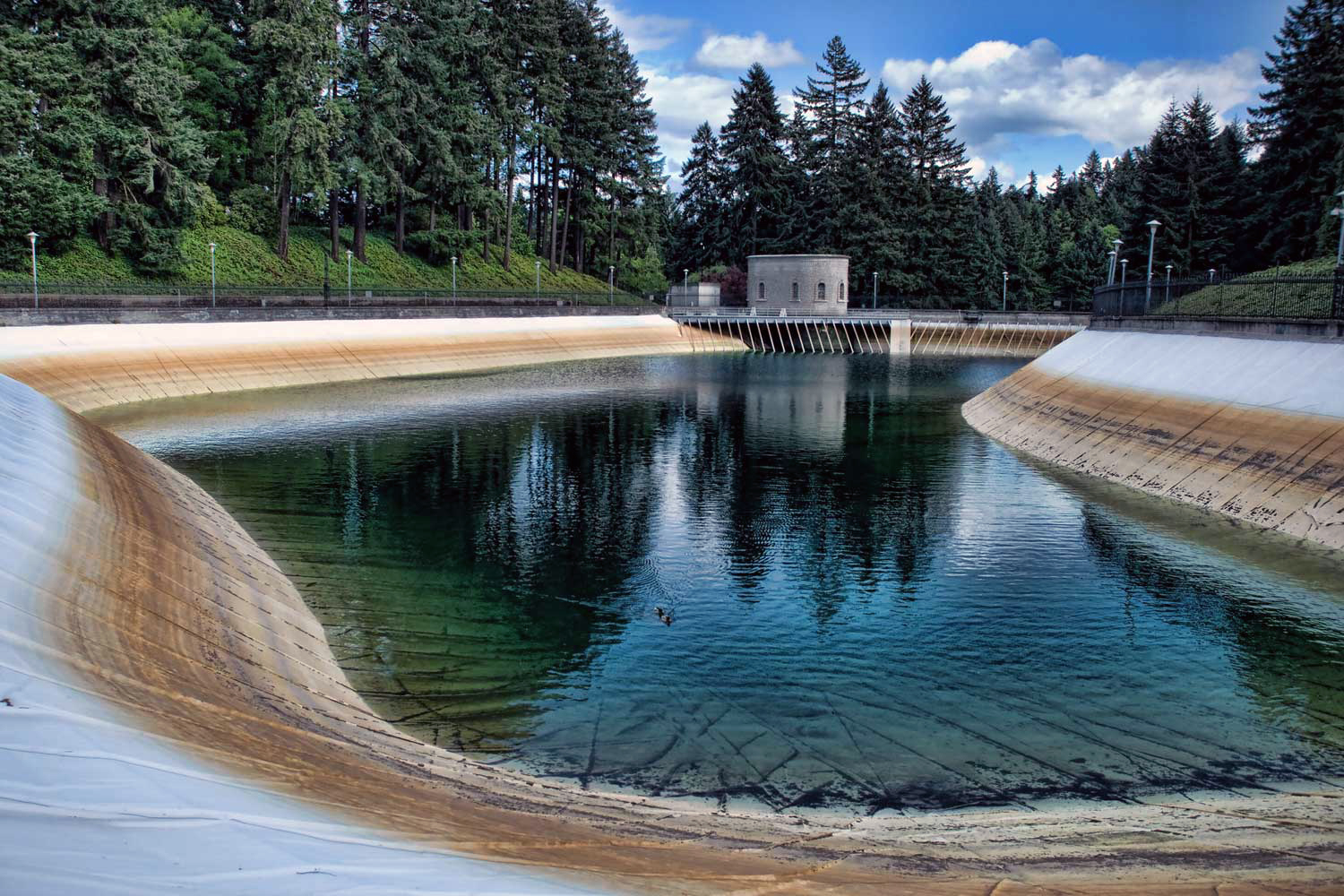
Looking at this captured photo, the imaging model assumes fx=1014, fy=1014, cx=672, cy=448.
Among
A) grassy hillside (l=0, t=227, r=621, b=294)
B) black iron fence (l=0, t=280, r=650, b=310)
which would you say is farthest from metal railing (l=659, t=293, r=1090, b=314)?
black iron fence (l=0, t=280, r=650, b=310)

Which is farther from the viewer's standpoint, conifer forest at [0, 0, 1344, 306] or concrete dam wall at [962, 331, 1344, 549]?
conifer forest at [0, 0, 1344, 306]

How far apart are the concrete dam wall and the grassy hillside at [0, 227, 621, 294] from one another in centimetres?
5107

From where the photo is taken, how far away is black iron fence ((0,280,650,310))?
50.6 meters

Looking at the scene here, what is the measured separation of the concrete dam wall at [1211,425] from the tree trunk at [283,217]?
5367 cm

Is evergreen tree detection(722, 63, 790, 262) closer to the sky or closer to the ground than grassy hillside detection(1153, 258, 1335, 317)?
closer to the sky

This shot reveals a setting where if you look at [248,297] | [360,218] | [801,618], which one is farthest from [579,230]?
[801,618]

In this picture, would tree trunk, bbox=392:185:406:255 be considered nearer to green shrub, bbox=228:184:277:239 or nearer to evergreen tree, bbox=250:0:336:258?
evergreen tree, bbox=250:0:336:258

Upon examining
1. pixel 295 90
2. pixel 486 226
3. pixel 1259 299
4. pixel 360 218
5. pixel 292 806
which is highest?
pixel 295 90

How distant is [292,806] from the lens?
6656 mm

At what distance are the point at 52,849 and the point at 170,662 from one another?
16.8 feet

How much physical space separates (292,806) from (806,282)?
93158mm

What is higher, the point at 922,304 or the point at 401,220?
the point at 401,220

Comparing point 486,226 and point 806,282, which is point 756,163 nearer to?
point 806,282

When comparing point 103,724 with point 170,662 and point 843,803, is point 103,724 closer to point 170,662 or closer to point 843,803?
point 170,662
